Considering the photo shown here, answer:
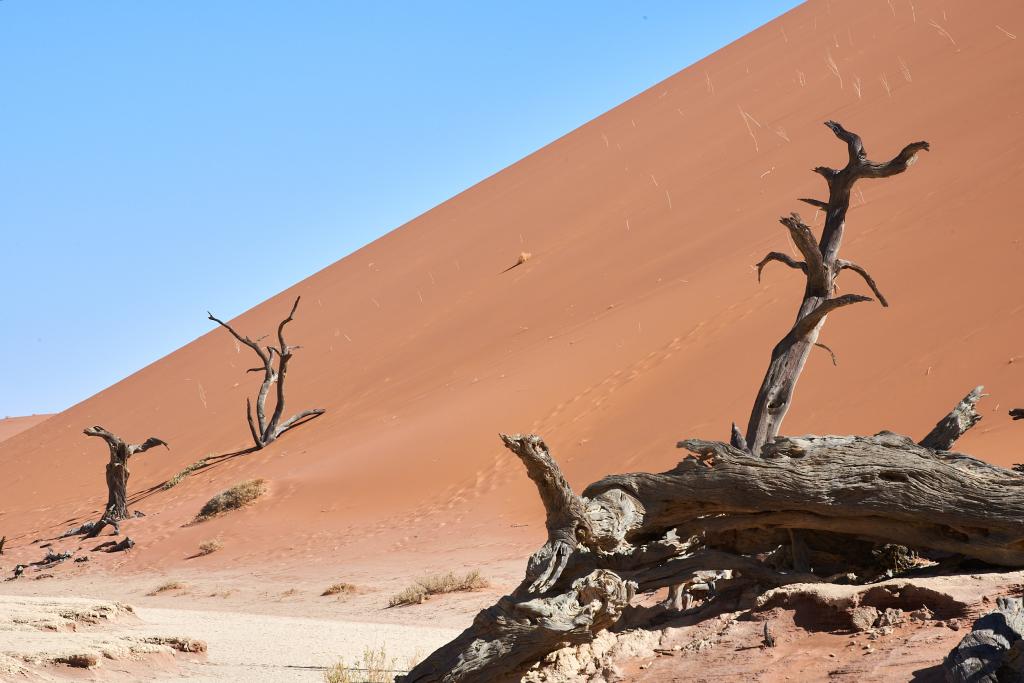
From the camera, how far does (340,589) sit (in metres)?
11.4

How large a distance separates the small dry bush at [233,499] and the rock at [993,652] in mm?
14454

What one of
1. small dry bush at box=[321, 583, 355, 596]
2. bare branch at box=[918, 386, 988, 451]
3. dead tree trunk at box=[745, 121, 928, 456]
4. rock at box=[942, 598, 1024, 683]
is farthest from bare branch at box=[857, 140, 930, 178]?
small dry bush at box=[321, 583, 355, 596]

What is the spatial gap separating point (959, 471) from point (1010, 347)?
6.70 metres

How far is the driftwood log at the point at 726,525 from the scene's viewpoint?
5.30 metres

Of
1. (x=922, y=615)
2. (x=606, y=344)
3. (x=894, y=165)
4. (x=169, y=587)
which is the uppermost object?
(x=606, y=344)

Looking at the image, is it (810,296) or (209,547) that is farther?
(209,547)

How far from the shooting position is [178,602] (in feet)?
39.4

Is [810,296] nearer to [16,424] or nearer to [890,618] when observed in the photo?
[890,618]

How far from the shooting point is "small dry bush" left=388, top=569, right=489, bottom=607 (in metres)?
10.3

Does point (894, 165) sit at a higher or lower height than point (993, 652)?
higher

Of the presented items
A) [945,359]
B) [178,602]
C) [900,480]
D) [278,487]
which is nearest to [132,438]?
[278,487]

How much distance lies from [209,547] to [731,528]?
11.1 m

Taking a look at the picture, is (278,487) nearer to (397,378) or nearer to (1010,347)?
(397,378)

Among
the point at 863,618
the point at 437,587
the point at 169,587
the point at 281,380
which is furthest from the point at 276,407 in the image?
the point at 863,618
